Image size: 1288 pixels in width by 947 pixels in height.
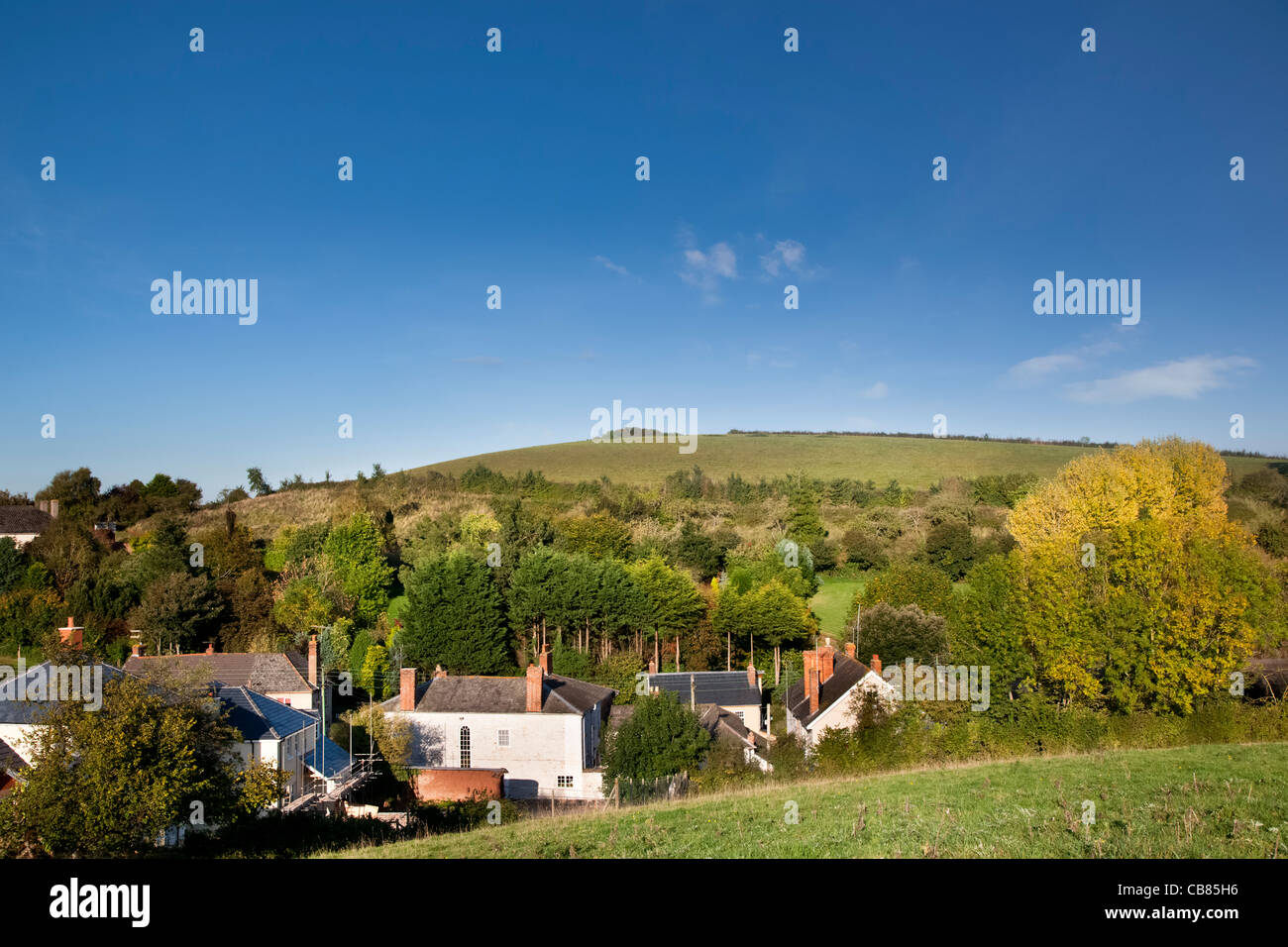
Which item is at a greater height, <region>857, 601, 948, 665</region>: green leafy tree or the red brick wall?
<region>857, 601, 948, 665</region>: green leafy tree

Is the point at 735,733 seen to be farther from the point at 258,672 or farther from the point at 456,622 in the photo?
the point at 258,672

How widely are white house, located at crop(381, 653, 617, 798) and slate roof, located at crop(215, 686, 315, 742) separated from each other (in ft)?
17.3

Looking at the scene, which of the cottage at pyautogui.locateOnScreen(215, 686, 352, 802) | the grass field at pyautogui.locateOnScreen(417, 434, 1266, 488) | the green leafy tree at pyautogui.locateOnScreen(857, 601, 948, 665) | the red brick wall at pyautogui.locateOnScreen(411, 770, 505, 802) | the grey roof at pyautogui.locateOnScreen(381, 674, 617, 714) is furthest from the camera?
the grass field at pyautogui.locateOnScreen(417, 434, 1266, 488)

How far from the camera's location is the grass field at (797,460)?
351 feet

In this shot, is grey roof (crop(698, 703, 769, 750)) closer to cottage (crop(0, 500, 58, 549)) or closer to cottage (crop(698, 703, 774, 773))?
cottage (crop(698, 703, 774, 773))

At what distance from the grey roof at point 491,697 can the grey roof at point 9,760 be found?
17172 mm

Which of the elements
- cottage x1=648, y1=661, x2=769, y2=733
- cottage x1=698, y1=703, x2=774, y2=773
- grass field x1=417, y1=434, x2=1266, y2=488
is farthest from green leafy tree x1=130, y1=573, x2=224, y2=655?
grass field x1=417, y1=434, x2=1266, y2=488

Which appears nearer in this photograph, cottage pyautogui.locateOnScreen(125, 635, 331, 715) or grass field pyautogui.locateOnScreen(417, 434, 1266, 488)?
cottage pyautogui.locateOnScreen(125, 635, 331, 715)

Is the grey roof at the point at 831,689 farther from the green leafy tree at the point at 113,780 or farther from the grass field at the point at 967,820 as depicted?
the green leafy tree at the point at 113,780

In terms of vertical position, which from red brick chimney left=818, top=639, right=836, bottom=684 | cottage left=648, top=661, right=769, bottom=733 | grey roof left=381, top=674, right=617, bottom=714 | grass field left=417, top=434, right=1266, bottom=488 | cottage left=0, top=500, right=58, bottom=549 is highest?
grass field left=417, top=434, right=1266, bottom=488

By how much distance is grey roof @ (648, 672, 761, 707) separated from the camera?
47.8m

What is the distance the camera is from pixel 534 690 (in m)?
40.8

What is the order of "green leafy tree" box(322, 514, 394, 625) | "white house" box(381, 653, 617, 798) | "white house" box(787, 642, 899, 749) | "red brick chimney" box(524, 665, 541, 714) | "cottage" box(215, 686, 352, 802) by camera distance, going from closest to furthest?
"cottage" box(215, 686, 352, 802)
"white house" box(787, 642, 899, 749)
"white house" box(381, 653, 617, 798)
"red brick chimney" box(524, 665, 541, 714)
"green leafy tree" box(322, 514, 394, 625)
